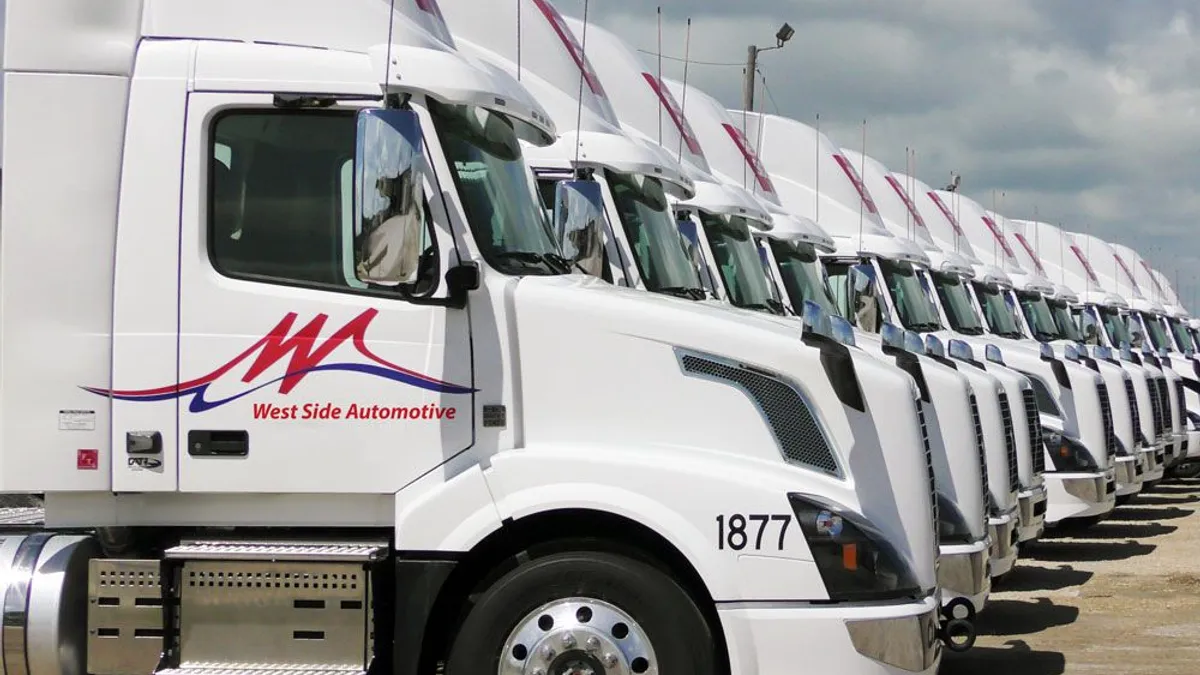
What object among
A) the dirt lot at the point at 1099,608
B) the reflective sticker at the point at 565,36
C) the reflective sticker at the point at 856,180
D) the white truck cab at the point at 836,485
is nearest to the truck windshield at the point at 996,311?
the reflective sticker at the point at 856,180

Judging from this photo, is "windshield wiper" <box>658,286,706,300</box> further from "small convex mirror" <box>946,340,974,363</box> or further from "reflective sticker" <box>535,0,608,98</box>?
"small convex mirror" <box>946,340,974,363</box>

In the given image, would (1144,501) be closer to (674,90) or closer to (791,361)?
(674,90)

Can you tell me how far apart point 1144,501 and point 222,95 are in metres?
16.2

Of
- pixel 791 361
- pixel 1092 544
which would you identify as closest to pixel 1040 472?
pixel 1092 544

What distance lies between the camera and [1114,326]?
2430 centimetres

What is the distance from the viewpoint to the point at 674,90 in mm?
14516

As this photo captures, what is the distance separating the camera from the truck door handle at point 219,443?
257 inches

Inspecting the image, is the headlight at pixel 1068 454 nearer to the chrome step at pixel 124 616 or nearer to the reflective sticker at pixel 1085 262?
the chrome step at pixel 124 616

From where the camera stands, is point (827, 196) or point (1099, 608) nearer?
point (1099, 608)

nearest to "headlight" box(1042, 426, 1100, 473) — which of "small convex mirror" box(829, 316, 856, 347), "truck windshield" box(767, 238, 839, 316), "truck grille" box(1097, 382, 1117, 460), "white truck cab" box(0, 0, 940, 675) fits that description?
"truck grille" box(1097, 382, 1117, 460)

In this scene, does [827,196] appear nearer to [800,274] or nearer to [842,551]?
[800,274]

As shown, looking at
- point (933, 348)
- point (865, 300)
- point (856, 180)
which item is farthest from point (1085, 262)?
point (933, 348)

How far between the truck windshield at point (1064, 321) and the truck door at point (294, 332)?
49.9 ft

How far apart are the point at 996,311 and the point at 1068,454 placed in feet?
13.9
